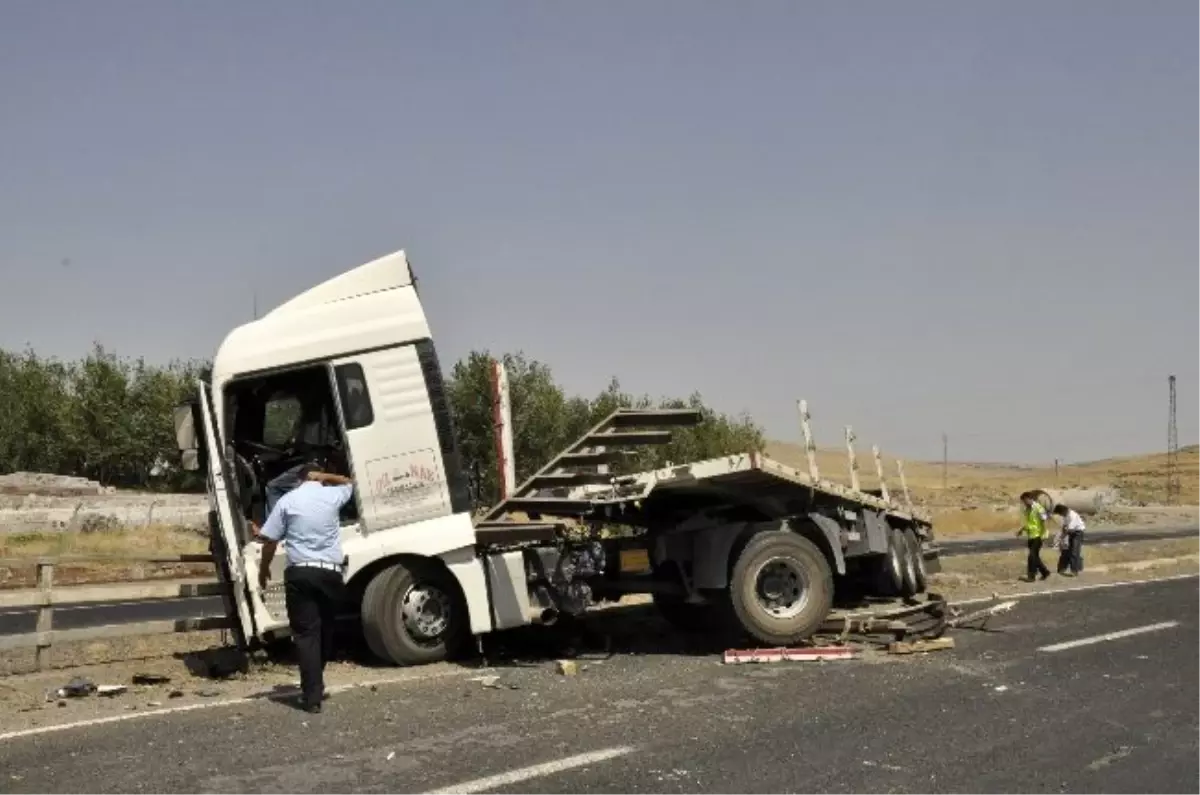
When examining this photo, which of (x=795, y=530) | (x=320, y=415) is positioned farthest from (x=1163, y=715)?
(x=320, y=415)

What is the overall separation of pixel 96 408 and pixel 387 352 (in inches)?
1766

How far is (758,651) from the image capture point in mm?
9445

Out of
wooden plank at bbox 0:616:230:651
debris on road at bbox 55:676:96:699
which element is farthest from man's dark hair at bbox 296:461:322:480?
debris on road at bbox 55:676:96:699

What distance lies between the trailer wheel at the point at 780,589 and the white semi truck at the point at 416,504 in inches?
0.5

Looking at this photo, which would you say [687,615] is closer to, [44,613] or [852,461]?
[852,461]

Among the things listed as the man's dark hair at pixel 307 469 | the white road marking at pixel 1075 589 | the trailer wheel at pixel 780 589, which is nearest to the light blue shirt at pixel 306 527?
the man's dark hair at pixel 307 469

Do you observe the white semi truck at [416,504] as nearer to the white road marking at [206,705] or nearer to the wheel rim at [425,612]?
the wheel rim at [425,612]

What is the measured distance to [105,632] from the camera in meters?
9.00

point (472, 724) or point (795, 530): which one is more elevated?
point (795, 530)

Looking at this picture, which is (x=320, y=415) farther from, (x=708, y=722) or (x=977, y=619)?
(x=977, y=619)

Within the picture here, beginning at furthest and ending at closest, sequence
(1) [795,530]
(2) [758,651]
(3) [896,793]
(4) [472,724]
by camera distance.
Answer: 1. (1) [795,530]
2. (2) [758,651]
3. (4) [472,724]
4. (3) [896,793]

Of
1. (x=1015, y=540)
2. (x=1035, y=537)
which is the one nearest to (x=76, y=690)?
(x=1035, y=537)

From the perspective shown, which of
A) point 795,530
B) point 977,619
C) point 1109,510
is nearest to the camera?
point 795,530

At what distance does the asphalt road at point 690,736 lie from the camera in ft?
18.7
